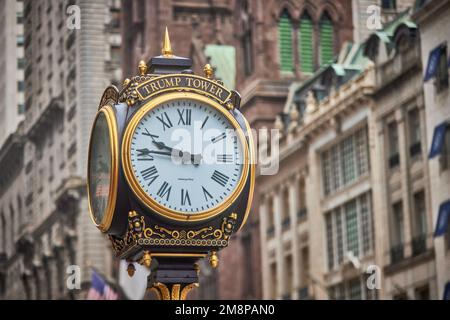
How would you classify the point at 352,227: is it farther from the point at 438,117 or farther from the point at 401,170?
the point at 438,117

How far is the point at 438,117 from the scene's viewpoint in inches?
2149

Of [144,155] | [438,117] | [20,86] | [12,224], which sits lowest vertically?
[144,155]

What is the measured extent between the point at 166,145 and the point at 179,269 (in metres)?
0.84

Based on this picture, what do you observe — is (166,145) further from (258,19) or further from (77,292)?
(77,292)

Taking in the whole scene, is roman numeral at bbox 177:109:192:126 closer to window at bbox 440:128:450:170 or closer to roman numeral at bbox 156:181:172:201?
roman numeral at bbox 156:181:172:201

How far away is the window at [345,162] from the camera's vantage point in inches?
2491

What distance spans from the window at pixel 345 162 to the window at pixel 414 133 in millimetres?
4395

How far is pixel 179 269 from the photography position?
33.3 ft

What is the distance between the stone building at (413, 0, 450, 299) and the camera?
2101 inches

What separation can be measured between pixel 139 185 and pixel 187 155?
0.46 meters

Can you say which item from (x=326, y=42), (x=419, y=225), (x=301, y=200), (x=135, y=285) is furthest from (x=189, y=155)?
(x=135, y=285)

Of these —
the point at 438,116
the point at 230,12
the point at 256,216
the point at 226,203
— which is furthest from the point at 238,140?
the point at 230,12

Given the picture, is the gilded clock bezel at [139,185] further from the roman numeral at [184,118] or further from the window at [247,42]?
the window at [247,42]

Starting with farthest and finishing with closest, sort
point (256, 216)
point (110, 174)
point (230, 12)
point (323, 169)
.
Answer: point (230, 12)
point (256, 216)
point (323, 169)
point (110, 174)
